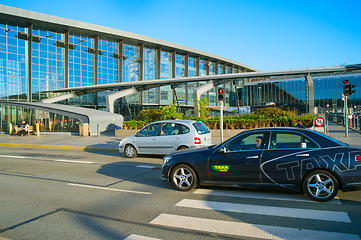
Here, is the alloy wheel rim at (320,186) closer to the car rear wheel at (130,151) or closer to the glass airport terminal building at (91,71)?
the car rear wheel at (130,151)

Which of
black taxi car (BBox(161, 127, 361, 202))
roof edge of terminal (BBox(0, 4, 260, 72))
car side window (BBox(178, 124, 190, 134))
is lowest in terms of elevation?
black taxi car (BBox(161, 127, 361, 202))

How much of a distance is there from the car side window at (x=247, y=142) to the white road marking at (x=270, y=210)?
1.31 meters

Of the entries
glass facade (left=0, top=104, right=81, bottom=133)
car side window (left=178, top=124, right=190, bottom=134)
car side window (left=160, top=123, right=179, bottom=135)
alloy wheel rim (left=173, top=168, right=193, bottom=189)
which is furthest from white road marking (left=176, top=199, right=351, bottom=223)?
glass facade (left=0, top=104, right=81, bottom=133)

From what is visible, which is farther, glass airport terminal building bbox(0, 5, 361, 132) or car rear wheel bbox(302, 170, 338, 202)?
glass airport terminal building bbox(0, 5, 361, 132)

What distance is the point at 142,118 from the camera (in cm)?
2538

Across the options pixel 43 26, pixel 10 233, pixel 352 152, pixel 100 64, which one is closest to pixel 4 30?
pixel 43 26

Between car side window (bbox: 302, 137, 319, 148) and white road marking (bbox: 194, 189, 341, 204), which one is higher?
car side window (bbox: 302, 137, 319, 148)

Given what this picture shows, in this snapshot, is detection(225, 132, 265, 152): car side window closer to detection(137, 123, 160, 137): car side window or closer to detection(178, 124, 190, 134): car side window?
detection(178, 124, 190, 134): car side window

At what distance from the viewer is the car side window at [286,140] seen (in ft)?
18.1

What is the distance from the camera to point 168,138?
10750 millimetres

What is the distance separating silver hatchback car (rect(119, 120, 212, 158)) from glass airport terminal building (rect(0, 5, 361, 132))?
53.6ft

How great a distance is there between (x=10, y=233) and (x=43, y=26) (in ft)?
157

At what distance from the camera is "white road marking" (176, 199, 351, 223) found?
4.40 meters

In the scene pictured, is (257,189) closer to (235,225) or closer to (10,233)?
(235,225)
